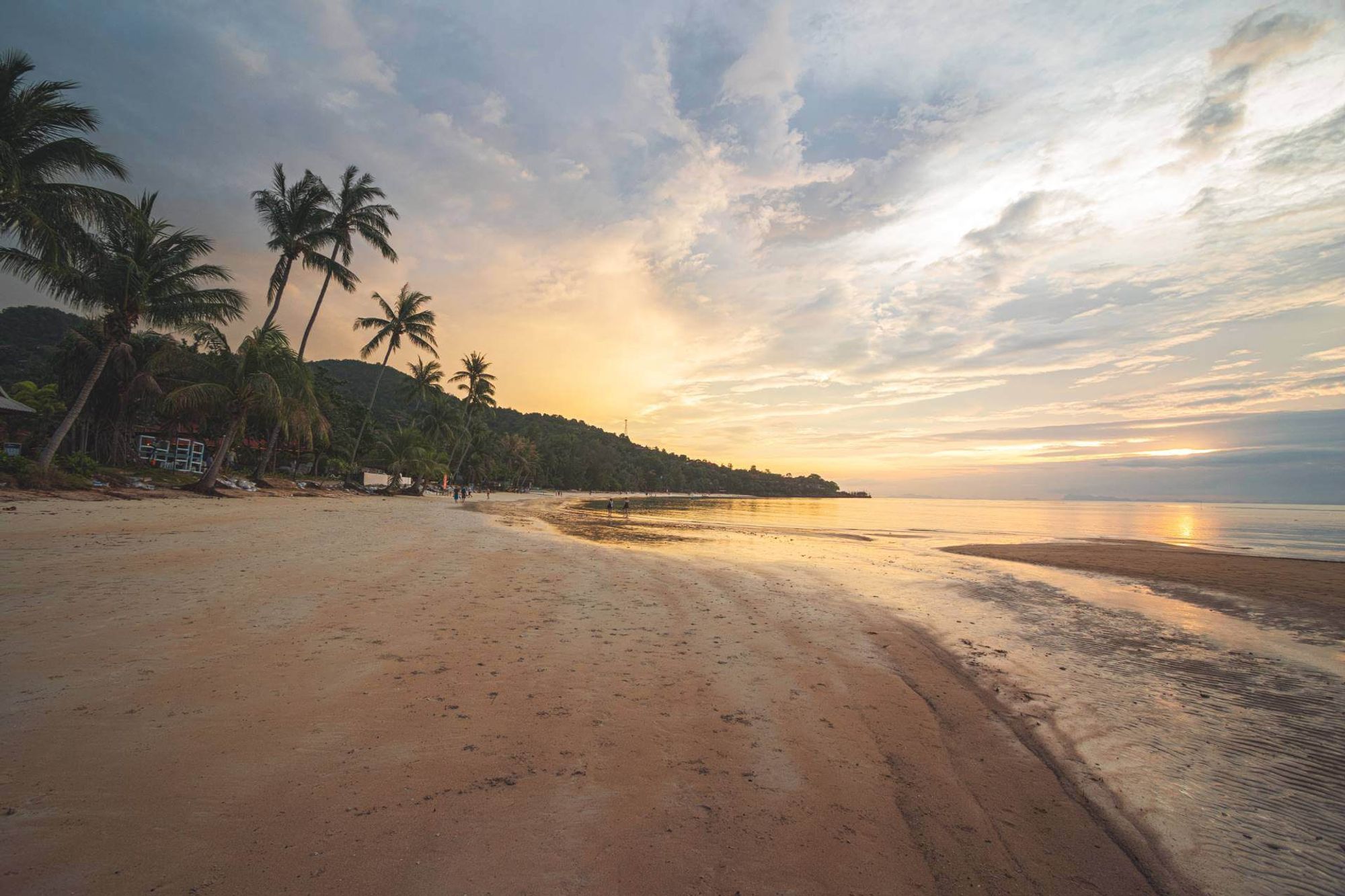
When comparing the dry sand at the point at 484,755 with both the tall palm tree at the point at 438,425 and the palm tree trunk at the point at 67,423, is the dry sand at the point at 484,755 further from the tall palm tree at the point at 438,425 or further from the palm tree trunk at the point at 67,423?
the tall palm tree at the point at 438,425

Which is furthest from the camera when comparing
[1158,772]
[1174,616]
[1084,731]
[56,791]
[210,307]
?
[210,307]

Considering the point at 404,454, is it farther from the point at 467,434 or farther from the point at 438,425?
the point at 467,434

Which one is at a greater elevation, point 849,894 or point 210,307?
point 210,307

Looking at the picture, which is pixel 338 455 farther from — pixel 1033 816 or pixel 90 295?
pixel 1033 816

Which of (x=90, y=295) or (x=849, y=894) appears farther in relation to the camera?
(x=90, y=295)

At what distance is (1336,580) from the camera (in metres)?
15.0

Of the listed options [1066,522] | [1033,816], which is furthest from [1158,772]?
[1066,522]

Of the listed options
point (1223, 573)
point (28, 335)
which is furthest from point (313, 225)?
point (28, 335)

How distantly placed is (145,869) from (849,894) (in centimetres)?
347

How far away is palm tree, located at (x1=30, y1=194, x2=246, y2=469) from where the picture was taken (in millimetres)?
18875

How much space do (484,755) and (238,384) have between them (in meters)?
29.1

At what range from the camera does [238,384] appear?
2456cm

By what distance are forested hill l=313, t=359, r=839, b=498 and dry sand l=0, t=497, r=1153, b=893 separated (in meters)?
80.8

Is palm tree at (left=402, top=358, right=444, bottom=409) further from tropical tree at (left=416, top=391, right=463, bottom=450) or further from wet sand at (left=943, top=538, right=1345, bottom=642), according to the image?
wet sand at (left=943, top=538, right=1345, bottom=642)
